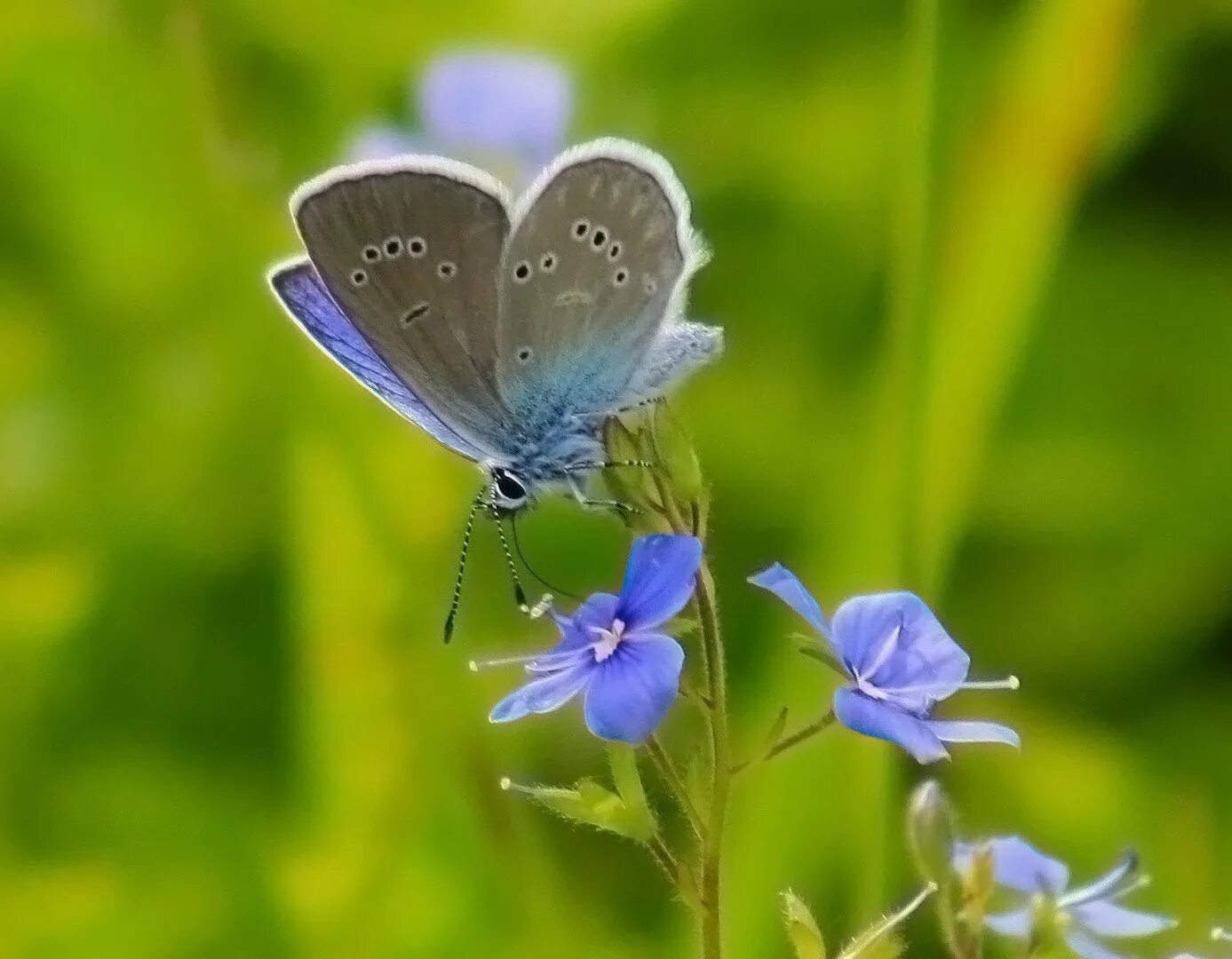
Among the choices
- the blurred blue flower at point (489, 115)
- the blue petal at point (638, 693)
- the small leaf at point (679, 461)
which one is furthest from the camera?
the blurred blue flower at point (489, 115)

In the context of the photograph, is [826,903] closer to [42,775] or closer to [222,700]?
[222,700]

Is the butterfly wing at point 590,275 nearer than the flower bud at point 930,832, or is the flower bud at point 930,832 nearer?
the flower bud at point 930,832

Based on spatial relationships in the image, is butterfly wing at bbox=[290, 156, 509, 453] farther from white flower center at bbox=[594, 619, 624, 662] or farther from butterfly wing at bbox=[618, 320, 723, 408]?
white flower center at bbox=[594, 619, 624, 662]

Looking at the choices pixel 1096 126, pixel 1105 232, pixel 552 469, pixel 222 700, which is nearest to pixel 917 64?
pixel 1096 126

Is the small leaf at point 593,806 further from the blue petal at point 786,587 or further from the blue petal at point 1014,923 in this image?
the blue petal at point 1014,923

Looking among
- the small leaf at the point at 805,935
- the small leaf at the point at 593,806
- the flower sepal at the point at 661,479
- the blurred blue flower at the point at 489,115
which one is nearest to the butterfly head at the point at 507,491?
the flower sepal at the point at 661,479

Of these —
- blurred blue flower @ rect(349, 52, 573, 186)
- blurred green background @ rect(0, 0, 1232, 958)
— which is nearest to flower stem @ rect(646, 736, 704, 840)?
blurred green background @ rect(0, 0, 1232, 958)

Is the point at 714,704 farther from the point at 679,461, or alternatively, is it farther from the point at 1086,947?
the point at 1086,947
